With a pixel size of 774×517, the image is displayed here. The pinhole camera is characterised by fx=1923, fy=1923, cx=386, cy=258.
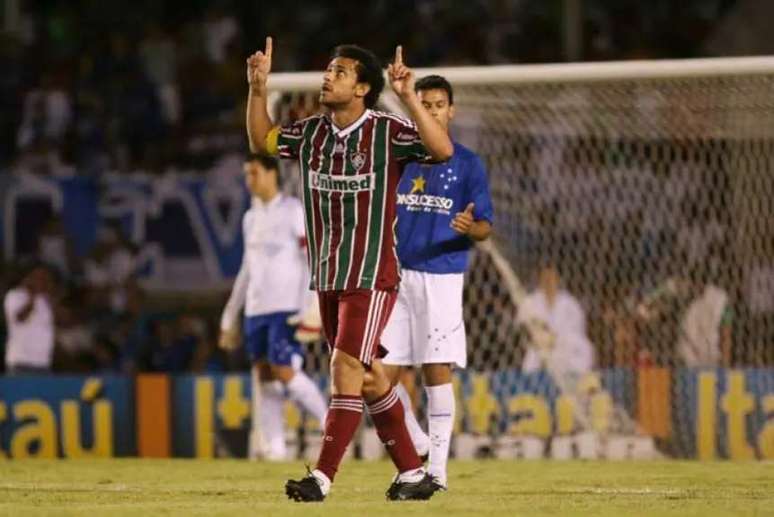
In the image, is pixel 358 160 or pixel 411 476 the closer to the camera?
pixel 358 160

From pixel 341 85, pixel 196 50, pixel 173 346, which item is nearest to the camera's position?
pixel 341 85

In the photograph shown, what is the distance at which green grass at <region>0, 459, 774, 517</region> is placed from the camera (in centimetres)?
771

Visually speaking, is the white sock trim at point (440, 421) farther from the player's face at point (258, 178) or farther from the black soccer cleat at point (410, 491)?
the player's face at point (258, 178)

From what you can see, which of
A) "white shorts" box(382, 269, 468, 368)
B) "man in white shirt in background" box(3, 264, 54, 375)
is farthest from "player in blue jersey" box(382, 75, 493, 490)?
"man in white shirt in background" box(3, 264, 54, 375)

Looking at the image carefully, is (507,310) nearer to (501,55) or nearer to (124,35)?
(501,55)

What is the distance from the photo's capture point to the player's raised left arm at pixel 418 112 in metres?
7.69

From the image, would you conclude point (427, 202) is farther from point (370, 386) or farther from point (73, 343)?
point (73, 343)

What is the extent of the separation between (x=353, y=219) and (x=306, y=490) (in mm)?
1158

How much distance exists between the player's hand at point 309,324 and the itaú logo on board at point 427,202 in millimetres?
2809

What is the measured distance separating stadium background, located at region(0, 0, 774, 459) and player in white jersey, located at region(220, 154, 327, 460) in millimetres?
916

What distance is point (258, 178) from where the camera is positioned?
12.6 meters

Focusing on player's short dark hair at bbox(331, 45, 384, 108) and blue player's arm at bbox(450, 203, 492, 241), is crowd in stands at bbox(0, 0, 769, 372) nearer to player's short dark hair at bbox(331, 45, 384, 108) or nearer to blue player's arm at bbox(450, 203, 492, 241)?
blue player's arm at bbox(450, 203, 492, 241)

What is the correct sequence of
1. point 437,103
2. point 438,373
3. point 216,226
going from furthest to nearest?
point 216,226 → point 438,373 → point 437,103

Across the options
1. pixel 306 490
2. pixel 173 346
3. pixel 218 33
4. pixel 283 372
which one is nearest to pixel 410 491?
pixel 306 490
